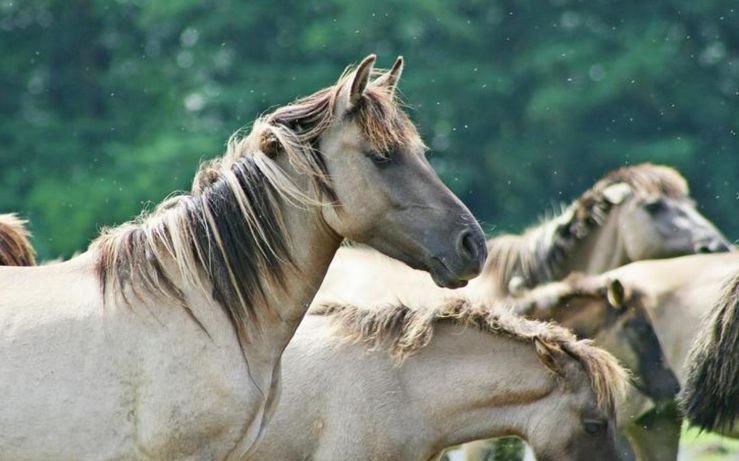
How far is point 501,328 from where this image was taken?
606cm

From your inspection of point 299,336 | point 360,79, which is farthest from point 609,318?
point 360,79

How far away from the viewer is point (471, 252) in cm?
Answer: 475

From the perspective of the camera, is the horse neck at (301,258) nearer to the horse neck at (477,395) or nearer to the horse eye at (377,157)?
the horse eye at (377,157)

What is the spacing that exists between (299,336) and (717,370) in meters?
1.80

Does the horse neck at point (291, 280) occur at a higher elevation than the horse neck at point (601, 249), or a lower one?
higher

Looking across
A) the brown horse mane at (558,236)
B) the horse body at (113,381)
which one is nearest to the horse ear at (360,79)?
the horse body at (113,381)

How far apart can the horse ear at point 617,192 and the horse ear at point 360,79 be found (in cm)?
530

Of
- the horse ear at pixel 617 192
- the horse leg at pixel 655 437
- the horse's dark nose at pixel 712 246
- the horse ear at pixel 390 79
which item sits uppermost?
the horse ear at pixel 390 79

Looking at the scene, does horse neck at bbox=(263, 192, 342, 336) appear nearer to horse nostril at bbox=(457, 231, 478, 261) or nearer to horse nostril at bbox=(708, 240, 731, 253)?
horse nostril at bbox=(457, 231, 478, 261)

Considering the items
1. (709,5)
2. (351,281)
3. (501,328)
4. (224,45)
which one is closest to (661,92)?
(709,5)

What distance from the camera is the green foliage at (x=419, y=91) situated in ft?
69.1

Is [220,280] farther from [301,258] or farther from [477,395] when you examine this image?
[477,395]

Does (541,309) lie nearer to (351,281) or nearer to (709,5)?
(351,281)

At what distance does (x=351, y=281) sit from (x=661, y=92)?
14815 mm
